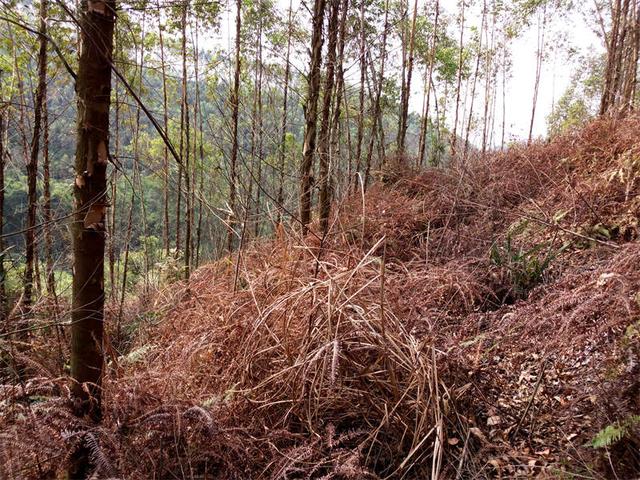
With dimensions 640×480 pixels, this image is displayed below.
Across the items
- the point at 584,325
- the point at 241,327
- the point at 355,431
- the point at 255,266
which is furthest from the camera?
the point at 255,266

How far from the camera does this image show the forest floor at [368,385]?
1799 mm

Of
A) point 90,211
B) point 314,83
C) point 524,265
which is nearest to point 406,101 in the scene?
point 314,83

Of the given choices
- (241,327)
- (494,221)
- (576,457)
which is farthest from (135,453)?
(494,221)

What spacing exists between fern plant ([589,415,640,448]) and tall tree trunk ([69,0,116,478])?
2.13 m

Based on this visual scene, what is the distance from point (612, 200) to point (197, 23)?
8.38m

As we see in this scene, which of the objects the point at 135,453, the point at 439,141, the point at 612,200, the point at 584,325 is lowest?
the point at 135,453

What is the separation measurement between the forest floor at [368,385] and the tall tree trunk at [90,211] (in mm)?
127

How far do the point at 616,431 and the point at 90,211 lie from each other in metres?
2.31

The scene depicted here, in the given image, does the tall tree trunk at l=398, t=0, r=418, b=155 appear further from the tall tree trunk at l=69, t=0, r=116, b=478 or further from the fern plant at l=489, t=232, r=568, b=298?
the tall tree trunk at l=69, t=0, r=116, b=478

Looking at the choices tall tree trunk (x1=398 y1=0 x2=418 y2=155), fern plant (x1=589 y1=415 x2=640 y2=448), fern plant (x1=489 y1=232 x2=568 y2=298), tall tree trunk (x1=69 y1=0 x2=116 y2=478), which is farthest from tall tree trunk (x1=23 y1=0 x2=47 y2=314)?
tall tree trunk (x1=398 y1=0 x2=418 y2=155)

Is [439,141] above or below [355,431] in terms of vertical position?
above

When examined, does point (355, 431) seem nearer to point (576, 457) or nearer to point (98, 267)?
point (576, 457)

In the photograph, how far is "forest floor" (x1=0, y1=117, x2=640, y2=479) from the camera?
1.80 meters

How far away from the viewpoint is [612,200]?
4.01 metres
